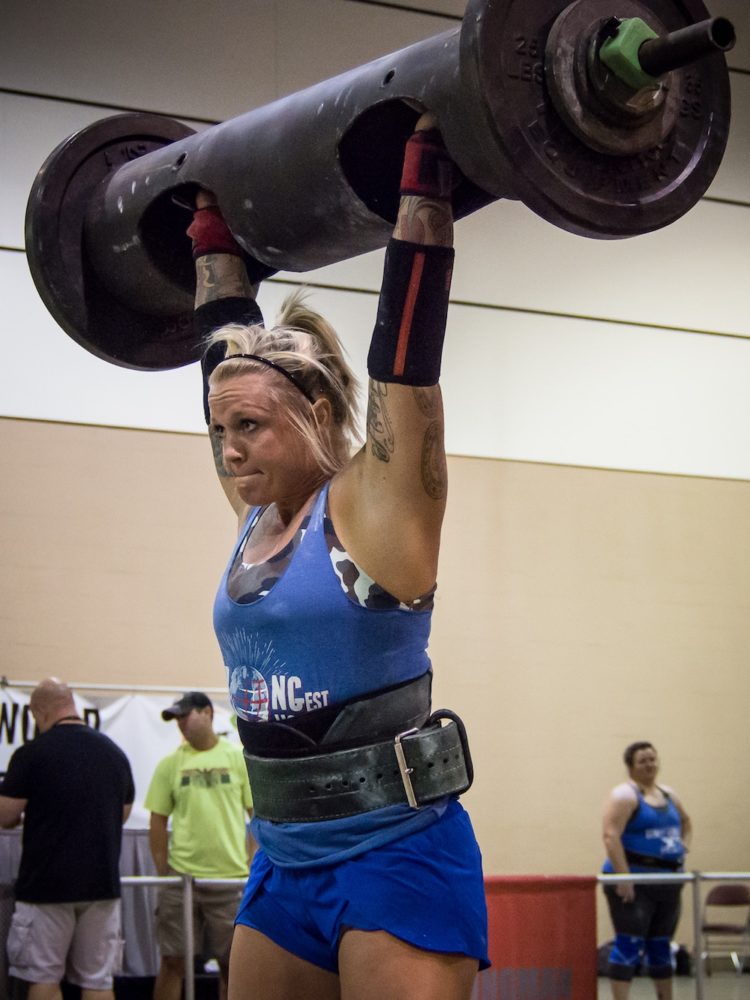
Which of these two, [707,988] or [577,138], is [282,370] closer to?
[577,138]

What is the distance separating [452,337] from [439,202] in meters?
6.07

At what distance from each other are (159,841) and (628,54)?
4.86 metres

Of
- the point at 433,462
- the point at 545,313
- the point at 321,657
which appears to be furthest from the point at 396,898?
the point at 545,313

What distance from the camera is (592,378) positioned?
324 inches

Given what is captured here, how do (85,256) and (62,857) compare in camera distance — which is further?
(62,857)

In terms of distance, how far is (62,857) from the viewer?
492 centimetres

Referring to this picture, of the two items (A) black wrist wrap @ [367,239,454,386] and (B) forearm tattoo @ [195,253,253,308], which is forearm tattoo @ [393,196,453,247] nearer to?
(A) black wrist wrap @ [367,239,454,386]

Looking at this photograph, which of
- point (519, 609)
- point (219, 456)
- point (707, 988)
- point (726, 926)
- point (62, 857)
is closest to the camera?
point (219, 456)

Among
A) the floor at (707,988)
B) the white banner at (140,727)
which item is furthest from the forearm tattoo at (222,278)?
the floor at (707,988)

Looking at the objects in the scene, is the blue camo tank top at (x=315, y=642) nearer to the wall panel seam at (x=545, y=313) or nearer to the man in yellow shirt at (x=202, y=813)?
the man in yellow shirt at (x=202, y=813)

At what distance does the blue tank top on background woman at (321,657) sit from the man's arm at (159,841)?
4.19 metres

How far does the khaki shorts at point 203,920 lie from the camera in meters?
5.59

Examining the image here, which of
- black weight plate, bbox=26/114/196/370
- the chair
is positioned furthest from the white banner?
black weight plate, bbox=26/114/196/370

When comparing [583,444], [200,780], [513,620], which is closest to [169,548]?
[200,780]
